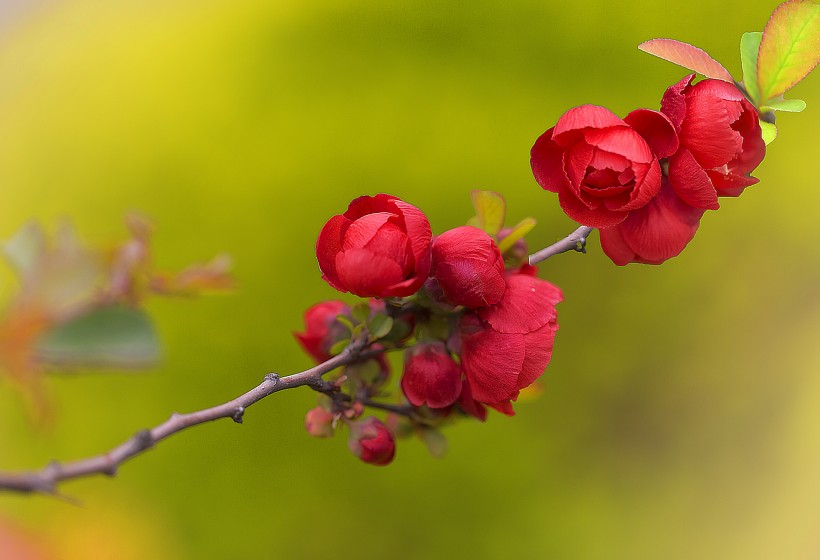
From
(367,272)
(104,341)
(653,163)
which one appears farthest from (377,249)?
(104,341)

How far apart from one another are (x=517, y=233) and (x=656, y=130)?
0.25ft

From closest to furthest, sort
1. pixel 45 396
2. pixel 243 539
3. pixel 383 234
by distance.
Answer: pixel 383 234, pixel 45 396, pixel 243 539

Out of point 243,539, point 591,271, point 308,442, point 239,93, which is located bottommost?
point 243,539

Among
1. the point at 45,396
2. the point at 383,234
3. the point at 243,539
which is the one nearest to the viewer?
the point at 383,234

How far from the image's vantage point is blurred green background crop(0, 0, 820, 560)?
2.82 ft

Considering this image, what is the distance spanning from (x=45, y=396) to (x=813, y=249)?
0.85 metres

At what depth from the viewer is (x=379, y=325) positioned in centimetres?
33

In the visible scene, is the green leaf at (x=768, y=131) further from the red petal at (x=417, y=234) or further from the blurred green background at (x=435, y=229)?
the blurred green background at (x=435, y=229)

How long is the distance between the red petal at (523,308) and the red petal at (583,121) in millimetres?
63

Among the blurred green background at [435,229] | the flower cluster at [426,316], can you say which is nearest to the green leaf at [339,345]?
the flower cluster at [426,316]

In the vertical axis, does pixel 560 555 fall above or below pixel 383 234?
below

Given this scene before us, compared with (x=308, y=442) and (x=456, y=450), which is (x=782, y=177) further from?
(x=308, y=442)

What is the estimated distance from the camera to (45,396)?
41 cm

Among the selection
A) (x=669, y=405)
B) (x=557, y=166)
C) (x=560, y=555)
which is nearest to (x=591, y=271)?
(x=669, y=405)
